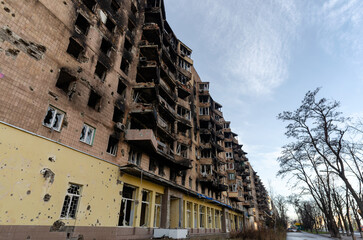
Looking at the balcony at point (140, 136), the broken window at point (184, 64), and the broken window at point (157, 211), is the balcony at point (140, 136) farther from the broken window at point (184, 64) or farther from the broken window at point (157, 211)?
the broken window at point (184, 64)

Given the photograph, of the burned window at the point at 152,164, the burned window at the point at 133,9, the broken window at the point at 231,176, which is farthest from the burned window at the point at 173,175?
the broken window at the point at 231,176

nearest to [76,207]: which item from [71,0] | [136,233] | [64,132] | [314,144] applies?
[64,132]

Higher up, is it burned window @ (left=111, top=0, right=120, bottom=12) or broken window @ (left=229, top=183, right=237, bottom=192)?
burned window @ (left=111, top=0, right=120, bottom=12)

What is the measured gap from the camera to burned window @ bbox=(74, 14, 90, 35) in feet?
49.6

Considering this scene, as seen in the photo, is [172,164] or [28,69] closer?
[28,69]

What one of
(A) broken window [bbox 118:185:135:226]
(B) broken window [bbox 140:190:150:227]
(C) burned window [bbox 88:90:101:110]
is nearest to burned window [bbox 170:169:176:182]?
(B) broken window [bbox 140:190:150:227]

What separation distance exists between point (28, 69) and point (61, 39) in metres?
3.38

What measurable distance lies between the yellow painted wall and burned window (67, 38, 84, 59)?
7050 mm

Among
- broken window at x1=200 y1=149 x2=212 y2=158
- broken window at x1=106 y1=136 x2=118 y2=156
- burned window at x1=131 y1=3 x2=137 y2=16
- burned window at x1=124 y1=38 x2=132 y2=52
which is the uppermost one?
burned window at x1=131 y1=3 x2=137 y2=16

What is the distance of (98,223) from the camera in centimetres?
1223

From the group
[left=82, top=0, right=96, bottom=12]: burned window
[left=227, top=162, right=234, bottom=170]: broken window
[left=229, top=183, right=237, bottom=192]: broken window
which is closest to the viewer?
[left=82, top=0, right=96, bottom=12]: burned window

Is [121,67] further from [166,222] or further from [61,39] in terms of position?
[166,222]

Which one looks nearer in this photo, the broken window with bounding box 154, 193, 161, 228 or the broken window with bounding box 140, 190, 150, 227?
the broken window with bounding box 140, 190, 150, 227

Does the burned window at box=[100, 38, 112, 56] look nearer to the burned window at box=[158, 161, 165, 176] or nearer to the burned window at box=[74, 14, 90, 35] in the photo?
the burned window at box=[74, 14, 90, 35]
